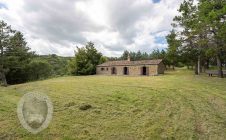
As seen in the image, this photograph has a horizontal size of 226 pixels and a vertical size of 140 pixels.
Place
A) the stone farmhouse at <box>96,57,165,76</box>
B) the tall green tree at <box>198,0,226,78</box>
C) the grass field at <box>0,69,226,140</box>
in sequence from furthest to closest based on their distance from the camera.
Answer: the stone farmhouse at <box>96,57,165,76</box>, the tall green tree at <box>198,0,226,78</box>, the grass field at <box>0,69,226,140</box>

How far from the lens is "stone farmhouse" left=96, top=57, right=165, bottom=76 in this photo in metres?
33.6

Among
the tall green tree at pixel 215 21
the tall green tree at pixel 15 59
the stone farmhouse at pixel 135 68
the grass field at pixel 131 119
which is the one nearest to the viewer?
the grass field at pixel 131 119

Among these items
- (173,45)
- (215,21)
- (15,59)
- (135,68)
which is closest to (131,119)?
(215,21)

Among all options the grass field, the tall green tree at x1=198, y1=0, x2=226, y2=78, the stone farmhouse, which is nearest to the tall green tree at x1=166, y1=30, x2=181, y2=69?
the stone farmhouse

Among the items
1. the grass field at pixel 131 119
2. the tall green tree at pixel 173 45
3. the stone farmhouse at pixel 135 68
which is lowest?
the grass field at pixel 131 119

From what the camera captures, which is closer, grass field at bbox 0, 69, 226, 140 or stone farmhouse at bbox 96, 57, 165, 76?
grass field at bbox 0, 69, 226, 140

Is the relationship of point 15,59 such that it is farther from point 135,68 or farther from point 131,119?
point 131,119

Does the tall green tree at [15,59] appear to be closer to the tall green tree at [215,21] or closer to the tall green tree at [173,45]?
the tall green tree at [173,45]

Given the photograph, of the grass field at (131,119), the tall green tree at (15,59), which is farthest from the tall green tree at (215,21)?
the tall green tree at (15,59)

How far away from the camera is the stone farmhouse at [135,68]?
110 feet

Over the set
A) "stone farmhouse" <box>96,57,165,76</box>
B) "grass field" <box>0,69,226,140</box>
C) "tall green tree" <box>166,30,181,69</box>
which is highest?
"tall green tree" <box>166,30,181,69</box>

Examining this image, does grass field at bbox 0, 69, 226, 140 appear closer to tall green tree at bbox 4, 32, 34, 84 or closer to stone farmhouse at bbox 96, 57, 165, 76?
tall green tree at bbox 4, 32, 34, 84

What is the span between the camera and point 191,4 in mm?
29094

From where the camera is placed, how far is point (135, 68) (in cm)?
3609
